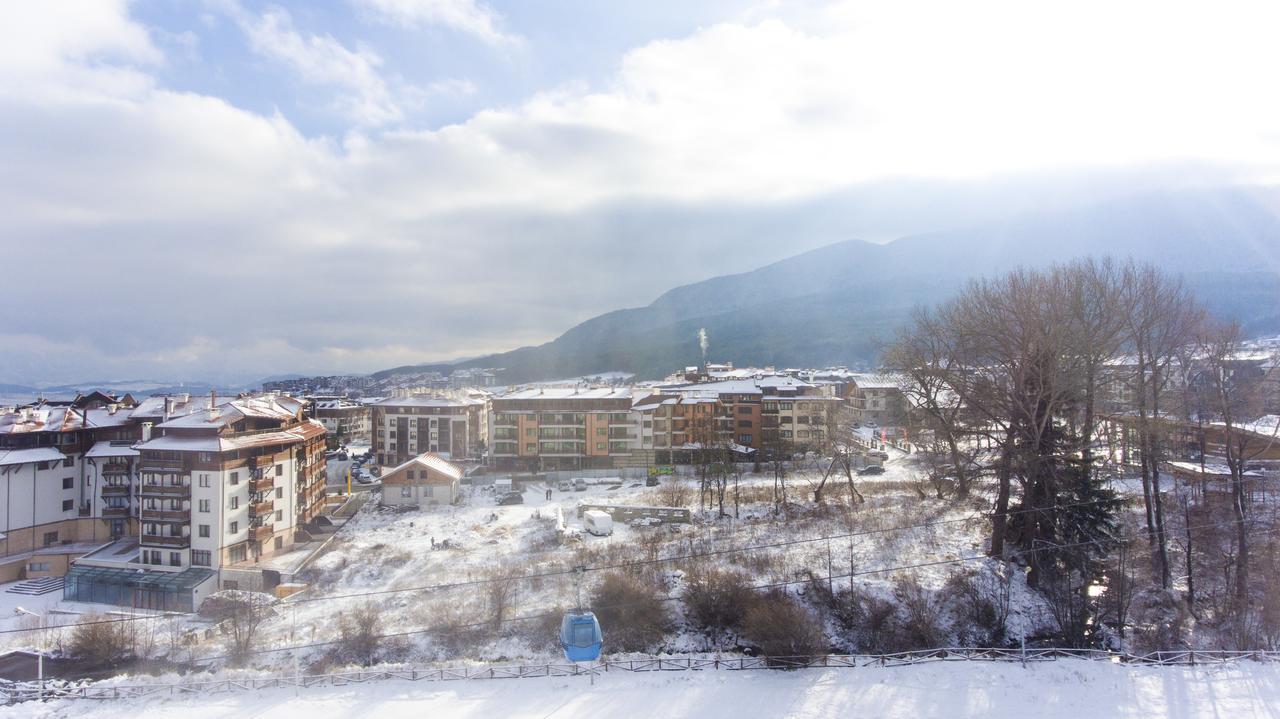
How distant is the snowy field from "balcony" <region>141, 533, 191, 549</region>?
1008 centimetres

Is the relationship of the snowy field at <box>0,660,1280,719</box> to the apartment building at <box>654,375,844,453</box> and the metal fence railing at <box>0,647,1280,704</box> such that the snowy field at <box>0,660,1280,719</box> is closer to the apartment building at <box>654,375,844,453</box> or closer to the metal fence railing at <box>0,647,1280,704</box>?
the metal fence railing at <box>0,647,1280,704</box>

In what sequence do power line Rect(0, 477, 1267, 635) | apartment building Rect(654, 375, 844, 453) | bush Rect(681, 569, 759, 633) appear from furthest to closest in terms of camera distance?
apartment building Rect(654, 375, 844, 453) < bush Rect(681, 569, 759, 633) < power line Rect(0, 477, 1267, 635)

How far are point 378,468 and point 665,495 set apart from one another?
73.2ft

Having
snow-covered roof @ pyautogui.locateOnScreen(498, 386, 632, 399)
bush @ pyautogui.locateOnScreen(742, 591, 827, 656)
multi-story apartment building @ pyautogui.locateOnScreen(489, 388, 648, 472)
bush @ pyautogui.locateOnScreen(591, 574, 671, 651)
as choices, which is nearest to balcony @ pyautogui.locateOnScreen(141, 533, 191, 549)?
bush @ pyautogui.locateOnScreen(591, 574, 671, 651)

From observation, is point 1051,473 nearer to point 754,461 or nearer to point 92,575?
point 754,461

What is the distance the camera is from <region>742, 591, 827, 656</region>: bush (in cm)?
1511

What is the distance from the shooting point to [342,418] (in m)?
61.3

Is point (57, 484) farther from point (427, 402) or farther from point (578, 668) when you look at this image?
point (578, 668)

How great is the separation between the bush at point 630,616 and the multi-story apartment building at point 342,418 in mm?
44302

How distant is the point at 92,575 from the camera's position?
21.5 metres

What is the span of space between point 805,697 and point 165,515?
2237 centimetres

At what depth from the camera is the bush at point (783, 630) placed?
15109 millimetres

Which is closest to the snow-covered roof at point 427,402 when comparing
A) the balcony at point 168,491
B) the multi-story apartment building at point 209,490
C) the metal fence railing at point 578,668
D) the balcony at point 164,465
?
the multi-story apartment building at point 209,490

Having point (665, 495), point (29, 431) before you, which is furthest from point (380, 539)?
point (29, 431)
